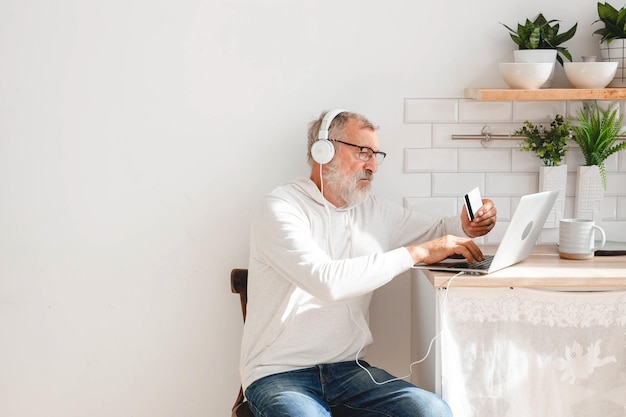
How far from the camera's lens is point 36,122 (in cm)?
285

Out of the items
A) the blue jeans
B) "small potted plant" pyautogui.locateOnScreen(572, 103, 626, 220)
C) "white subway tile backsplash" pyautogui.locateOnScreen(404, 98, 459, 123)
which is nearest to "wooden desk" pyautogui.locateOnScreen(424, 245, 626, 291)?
the blue jeans

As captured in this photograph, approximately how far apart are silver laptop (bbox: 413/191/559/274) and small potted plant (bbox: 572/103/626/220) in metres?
0.36

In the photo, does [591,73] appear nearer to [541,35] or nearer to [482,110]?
[541,35]

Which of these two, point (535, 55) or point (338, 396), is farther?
point (535, 55)

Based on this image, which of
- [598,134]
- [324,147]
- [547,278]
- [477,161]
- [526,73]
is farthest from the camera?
[477,161]

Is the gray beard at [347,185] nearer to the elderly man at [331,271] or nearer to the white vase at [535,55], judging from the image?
the elderly man at [331,271]

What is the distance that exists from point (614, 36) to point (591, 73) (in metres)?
0.19

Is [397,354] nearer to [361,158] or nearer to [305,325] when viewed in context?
[305,325]

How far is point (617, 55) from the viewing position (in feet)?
9.09

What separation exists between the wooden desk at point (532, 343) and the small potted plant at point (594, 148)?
0.51 m

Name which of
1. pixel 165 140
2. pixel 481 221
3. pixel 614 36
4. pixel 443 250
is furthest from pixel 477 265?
pixel 165 140

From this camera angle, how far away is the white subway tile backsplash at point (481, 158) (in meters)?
2.90

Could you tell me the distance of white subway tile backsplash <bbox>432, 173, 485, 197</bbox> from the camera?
2.90 meters

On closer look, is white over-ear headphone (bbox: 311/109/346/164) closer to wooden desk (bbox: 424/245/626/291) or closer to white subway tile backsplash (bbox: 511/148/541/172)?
wooden desk (bbox: 424/245/626/291)
